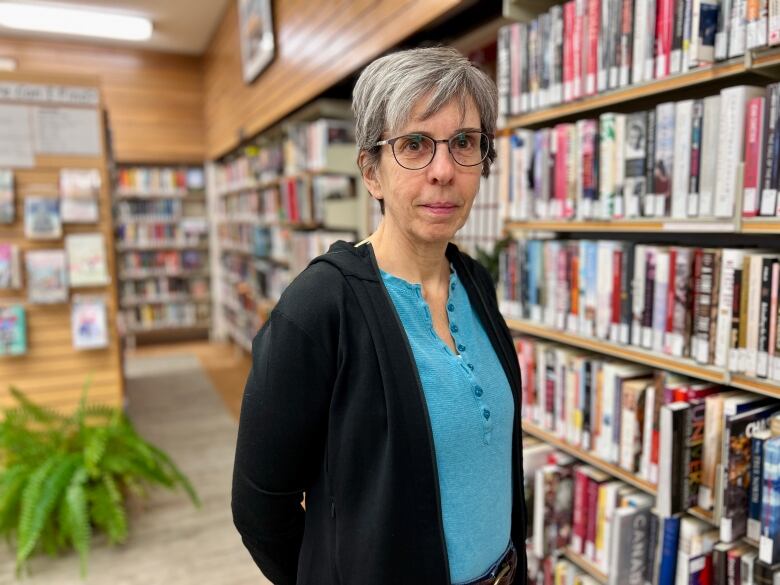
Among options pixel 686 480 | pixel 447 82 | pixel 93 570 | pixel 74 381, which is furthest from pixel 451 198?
pixel 74 381

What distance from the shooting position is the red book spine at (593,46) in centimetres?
164

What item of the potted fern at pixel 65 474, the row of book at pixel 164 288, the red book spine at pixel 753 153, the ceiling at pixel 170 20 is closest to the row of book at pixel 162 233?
the row of book at pixel 164 288

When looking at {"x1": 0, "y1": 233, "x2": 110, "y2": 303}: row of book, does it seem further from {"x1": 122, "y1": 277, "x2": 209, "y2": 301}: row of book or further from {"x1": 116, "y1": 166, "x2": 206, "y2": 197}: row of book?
{"x1": 122, "y1": 277, "x2": 209, "y2": 301}: row of book

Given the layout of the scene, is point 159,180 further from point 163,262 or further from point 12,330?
point 12,330

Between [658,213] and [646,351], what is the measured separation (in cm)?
39

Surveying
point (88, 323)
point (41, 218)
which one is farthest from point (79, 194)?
point (88, 323)

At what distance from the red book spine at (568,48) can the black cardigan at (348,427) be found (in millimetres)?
1158

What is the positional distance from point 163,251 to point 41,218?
4696mm

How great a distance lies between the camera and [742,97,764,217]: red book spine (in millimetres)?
1262

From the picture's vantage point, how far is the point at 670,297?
4.95 feet

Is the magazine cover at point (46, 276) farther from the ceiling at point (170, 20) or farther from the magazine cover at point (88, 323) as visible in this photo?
the ceiling at point (170, 20)

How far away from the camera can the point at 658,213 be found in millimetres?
1530

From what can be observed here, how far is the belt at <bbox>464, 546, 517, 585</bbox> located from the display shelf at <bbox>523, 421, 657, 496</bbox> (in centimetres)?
63

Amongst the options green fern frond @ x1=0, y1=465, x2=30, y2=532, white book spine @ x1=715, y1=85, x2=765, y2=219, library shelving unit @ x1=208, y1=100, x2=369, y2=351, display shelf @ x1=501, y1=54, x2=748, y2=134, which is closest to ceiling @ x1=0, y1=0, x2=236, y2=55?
library shelving unit @ x1=208, y1=100, x2=369, y2=351
